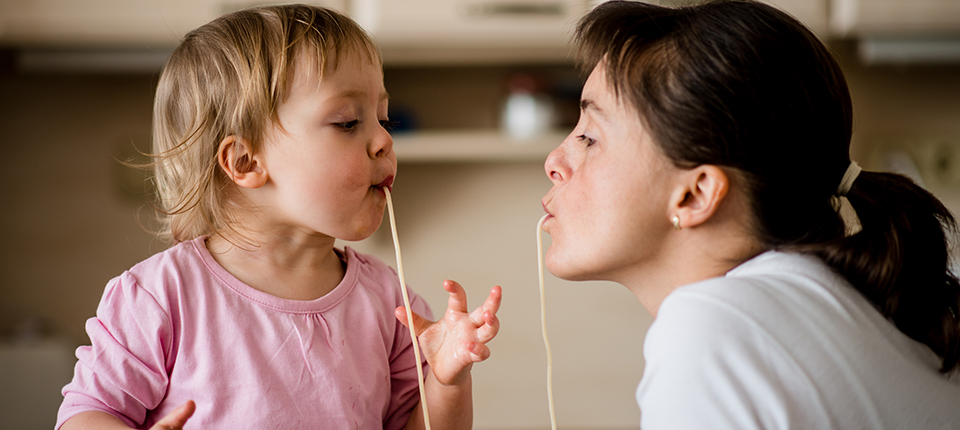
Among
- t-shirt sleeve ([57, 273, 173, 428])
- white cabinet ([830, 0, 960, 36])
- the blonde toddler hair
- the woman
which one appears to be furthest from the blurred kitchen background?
t-shirt sleeve ([57, 273, 173, 428])

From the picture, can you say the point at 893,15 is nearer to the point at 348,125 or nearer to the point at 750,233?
the point at 750,233

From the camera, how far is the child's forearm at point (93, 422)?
0.66 meters

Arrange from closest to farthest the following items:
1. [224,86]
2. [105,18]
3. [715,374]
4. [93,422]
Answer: [715,374] < [93,422] < [224,86] < [105,18]

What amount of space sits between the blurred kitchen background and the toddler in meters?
0.67

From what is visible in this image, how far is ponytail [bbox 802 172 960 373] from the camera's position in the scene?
67 cm

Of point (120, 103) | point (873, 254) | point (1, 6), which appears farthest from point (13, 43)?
point (873, 254)

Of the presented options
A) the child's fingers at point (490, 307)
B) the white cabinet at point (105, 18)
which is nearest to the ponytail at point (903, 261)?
the child's fingers at point (490, 307)

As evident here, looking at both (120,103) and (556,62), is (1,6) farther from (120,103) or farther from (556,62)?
(556,62)

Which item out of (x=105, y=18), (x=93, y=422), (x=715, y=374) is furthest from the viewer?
(x=105, y=18)

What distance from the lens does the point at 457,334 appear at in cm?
77

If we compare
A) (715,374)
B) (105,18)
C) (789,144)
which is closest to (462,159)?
(105,18)

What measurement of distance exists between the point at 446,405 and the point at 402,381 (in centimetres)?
8

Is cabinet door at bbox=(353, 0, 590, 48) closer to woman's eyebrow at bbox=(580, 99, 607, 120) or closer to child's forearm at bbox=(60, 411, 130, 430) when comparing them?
woman's eyebrow at bbox=(580, 99, 607, 120)

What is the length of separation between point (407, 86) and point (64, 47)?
722 mm
